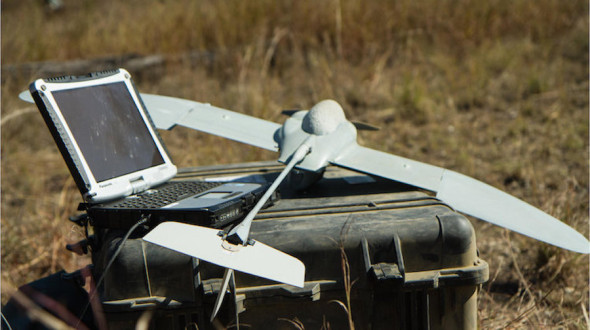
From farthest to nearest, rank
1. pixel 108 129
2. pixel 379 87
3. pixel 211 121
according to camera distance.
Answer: pixel 379 87 < pixel 211 121 < pixel 108 129

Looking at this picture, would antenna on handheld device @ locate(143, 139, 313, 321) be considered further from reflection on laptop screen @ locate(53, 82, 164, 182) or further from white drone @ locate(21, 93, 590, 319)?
reflection on laptop screen @ locate(53, 82, 164, 182)

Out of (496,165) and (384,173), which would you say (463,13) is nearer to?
(496,165)

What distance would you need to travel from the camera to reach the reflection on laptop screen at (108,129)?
1573mm

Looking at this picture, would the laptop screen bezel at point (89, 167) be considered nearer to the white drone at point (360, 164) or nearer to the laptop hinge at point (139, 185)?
the laptop hinge at point (139, 185)

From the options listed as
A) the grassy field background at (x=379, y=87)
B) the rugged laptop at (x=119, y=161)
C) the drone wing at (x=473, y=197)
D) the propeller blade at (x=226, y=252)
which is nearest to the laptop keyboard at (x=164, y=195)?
the rugged laptop at (x=119, y=161)

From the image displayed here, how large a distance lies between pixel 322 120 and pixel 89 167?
2.18 ft

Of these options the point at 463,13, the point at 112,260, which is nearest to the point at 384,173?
the point at 112,260

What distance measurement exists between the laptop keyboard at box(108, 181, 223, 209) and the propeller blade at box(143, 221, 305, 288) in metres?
0.23

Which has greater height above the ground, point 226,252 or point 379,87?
point 379,87

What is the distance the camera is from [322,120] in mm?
1724

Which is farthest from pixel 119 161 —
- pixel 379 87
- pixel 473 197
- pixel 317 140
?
pixel 379 87

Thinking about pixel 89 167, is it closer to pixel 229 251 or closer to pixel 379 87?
pixel 229 251

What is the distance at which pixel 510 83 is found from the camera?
4.35 meters

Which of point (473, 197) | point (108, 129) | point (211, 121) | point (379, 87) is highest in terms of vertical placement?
point (379, 87)
